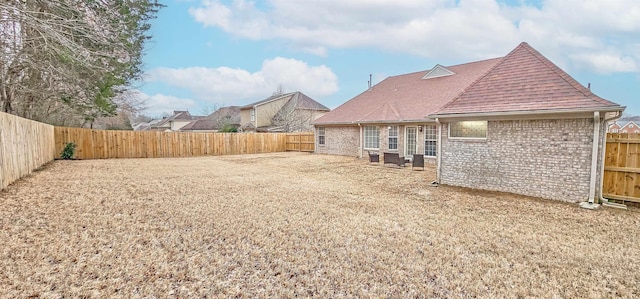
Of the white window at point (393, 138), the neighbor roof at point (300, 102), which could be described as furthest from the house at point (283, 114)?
the white window at point (393, 138)

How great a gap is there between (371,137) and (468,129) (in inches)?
335

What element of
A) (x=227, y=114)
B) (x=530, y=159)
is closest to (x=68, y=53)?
(x=530, y=159)

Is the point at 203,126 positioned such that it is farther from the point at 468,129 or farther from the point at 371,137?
the point at 468,129

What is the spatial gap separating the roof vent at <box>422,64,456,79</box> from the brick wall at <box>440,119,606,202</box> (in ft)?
34.3

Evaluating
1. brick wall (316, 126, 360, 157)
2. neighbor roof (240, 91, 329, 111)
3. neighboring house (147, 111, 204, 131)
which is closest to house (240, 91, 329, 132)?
neighbor roof (240, 91, 329, 111)

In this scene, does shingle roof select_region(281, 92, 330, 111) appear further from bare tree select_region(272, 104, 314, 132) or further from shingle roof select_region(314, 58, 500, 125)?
shingle roof select_region(314, 58, 500, 125)

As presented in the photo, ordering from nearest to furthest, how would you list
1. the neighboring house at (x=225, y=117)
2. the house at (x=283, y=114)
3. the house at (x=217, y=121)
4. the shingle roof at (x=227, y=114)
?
1. the house at (x=283, y=114)
2. the neighboring house at (x=225, y=117)
3. the house at (x=217, y=121)
4. the shingle roof at (x=227, y=114)

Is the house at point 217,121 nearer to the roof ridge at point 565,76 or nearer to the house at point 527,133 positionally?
the house at point 527,133

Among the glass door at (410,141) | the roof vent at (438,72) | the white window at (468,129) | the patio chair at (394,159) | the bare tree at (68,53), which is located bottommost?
the patio chair at (394,159)

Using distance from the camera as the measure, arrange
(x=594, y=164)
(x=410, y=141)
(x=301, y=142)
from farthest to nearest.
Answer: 1. (x=301, y=142)
2. (x=410, y=141)
3. (x=594, y=164)

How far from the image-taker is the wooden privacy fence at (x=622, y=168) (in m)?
6.43

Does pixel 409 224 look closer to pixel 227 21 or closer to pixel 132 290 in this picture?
pixel 132 290

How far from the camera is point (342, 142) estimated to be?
18.8 m

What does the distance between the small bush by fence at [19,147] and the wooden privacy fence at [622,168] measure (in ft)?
46.4
